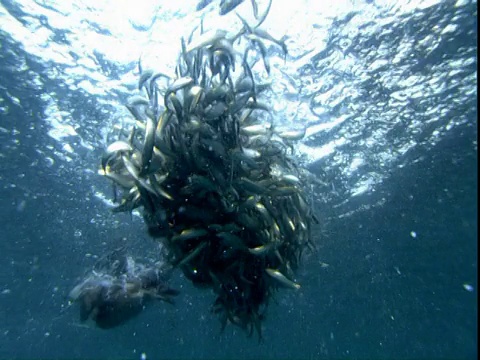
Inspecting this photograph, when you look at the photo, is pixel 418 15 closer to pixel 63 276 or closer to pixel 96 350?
pixel 63 276

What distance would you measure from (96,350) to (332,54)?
183 ft

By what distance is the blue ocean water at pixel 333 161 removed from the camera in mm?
9695

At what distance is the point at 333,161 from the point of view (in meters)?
15.3

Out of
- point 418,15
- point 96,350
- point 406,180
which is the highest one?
point 418,15

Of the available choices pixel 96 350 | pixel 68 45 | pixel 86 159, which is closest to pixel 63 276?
pixel 86 159

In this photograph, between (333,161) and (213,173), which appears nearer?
(213,173)

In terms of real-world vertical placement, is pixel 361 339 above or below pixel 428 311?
below

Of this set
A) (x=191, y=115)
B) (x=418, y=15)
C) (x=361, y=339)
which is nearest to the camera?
(x=191, y=115)

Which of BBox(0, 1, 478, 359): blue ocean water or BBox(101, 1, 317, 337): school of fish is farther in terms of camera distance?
BBox(0, 1, 478, 359): blue ocean water

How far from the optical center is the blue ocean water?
31.8 ft

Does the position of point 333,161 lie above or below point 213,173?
below

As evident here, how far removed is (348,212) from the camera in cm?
2003

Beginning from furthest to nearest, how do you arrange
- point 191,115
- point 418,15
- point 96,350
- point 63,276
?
point 96,350, point 63,276, point 418,15, point 191,115

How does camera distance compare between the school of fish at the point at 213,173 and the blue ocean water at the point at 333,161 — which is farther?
the blue ocean water at the point at 333,161
